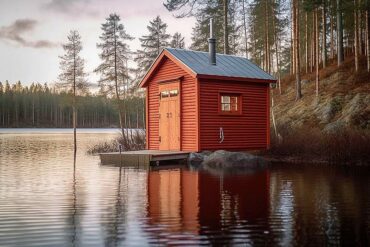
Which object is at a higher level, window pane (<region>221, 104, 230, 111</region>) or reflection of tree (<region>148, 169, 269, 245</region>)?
window pane (<region>221, 104, 230, 111</region>)

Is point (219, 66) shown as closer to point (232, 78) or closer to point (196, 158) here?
point (232, 78)

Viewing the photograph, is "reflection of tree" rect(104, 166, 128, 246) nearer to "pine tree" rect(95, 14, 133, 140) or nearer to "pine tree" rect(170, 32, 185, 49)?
"pine tree" rect(95, 14, 133, 140)

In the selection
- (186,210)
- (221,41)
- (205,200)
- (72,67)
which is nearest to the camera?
(186,210)

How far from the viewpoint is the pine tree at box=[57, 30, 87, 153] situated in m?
42.2

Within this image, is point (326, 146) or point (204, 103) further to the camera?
point (204, 103)

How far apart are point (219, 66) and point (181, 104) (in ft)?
9.79

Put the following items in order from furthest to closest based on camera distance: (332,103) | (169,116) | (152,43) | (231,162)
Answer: (152,43), (332,103), (169,116), (231,162)

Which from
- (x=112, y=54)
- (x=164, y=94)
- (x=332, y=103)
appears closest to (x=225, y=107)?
(x=164, y=94)

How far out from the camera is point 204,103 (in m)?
22.0

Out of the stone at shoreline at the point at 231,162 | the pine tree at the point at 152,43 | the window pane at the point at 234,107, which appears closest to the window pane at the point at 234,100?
the window pane at the point at 234,107

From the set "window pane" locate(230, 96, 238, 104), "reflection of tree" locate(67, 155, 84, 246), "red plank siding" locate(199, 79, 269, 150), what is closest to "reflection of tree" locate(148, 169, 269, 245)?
"reflection of tree" locate(67, 155, 84, 246)

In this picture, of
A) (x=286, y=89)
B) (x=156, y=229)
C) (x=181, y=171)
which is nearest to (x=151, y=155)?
(x=181, y=171)

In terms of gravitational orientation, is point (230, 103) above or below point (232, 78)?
below

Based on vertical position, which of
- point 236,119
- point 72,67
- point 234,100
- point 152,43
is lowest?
point 236,119
